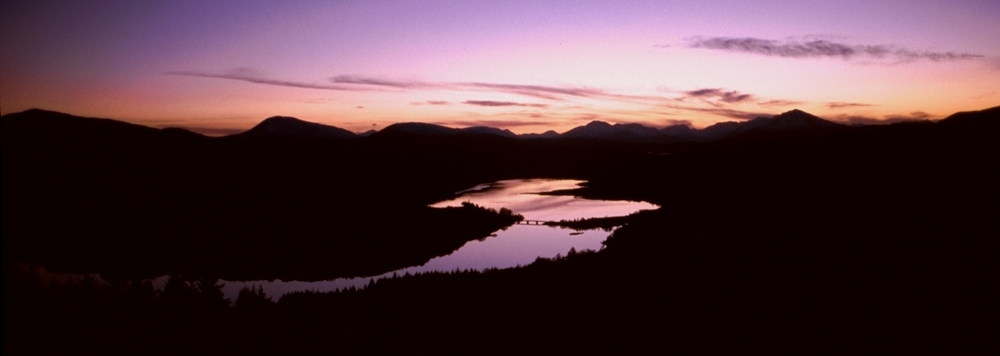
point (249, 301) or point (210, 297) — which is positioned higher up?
point (210, 297)

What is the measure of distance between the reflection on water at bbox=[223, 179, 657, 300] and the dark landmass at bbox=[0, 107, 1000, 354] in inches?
113

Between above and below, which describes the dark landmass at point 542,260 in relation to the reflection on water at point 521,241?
above

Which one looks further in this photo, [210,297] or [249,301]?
[249,301]

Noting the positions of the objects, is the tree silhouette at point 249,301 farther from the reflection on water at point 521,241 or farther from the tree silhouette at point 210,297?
the reflection on water at point 521,241

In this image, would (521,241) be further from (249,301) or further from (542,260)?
(249,301)

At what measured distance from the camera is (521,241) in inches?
1537

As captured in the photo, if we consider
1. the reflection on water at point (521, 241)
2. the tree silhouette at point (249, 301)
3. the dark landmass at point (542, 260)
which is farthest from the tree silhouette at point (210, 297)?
the reflection on water at point (521, 241)

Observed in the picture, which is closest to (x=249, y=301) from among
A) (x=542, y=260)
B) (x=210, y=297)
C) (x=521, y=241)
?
(x=210, y=297)

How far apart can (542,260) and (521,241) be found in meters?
10.6

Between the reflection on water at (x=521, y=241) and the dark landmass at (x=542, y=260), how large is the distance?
288 cm

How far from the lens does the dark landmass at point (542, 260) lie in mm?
13227

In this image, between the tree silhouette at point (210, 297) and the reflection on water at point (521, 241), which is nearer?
the tree silhouette at point (210, 297)

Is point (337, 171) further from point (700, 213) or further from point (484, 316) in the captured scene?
point (484, 316)

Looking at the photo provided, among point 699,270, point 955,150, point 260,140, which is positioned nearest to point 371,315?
point 699,270
